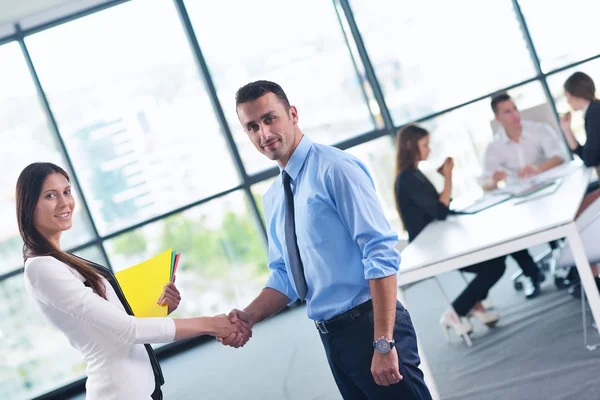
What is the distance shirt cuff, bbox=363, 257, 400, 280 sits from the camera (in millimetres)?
1853

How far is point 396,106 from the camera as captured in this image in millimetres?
7875

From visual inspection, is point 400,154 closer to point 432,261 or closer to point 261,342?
point 432,261

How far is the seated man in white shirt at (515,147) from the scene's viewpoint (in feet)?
18.4

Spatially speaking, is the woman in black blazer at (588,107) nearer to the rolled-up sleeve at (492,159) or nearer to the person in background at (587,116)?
the person in background at (587,116)

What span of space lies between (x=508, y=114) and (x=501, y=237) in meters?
2.59

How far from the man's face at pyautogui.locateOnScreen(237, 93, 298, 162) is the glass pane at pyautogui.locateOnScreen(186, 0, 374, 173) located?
18.8ft

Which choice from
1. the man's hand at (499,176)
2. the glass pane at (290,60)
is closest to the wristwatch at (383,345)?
the man's hand at (499,176)

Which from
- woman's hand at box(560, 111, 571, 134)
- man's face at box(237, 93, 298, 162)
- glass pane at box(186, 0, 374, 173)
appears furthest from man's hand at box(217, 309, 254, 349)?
glass pane at box(186, 0, 374, 173)

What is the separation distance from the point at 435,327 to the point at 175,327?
3572mm

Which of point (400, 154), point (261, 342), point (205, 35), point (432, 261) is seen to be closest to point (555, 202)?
point (432, 261)

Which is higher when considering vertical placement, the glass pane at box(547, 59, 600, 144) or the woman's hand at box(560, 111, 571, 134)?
the glass pane at box(547, 59, 600, 144)

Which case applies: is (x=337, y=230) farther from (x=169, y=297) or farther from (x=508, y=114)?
(x=508, y=114)

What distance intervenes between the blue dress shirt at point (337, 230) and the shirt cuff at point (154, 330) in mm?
381

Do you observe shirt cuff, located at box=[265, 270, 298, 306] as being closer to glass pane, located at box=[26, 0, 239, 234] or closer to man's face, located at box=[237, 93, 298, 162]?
man's face, located at box=[237, 93, 298, 162]
